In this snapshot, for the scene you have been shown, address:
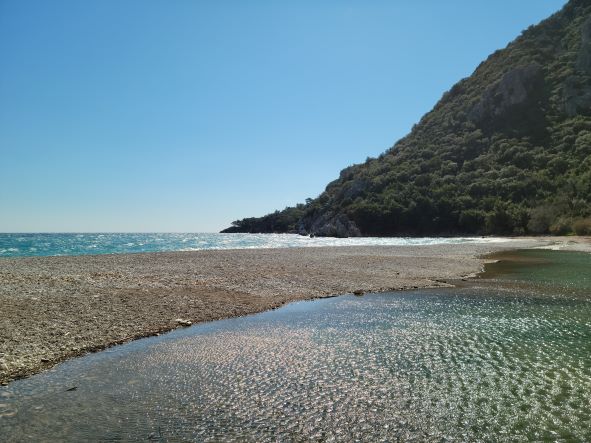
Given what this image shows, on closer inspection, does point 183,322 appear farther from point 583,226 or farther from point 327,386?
point 583,226

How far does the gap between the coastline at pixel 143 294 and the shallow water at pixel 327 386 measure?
1.64 meters

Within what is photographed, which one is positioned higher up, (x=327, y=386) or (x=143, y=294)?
(x=143, y=294)

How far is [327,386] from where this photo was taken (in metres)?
11.1

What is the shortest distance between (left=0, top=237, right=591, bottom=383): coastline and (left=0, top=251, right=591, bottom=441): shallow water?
164 cm

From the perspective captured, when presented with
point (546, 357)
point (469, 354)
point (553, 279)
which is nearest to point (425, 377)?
point (469, 354)

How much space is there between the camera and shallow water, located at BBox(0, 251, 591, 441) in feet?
28.6

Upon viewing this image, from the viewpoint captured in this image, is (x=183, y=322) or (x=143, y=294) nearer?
(x=183, y=322)

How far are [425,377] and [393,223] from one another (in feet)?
454

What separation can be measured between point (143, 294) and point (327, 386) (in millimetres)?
15757

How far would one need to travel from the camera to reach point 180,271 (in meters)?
34.8

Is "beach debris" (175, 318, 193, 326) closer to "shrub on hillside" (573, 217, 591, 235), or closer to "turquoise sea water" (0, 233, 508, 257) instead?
"turquoise sea water" (0, 233, 508, 257)

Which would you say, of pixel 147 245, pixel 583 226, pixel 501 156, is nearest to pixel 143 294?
pixel 147 245

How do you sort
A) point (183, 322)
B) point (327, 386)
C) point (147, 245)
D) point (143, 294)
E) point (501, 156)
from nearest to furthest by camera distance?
point (327, 386) → point (183, 322) → point (143, 294) → point (147, 245) → point (501, 156)

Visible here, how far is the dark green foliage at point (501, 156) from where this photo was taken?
110 meters
